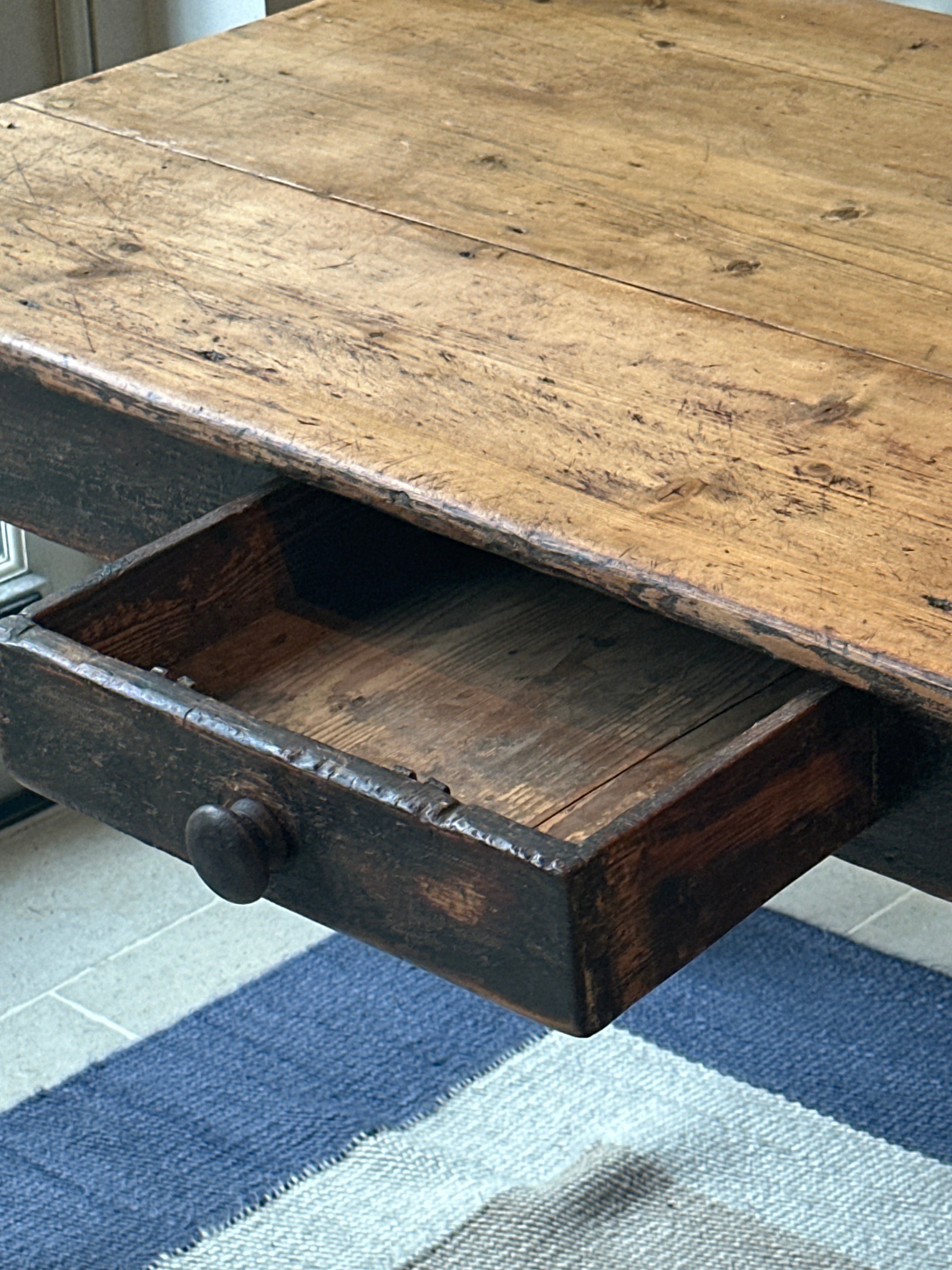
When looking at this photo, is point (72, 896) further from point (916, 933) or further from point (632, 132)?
point (632, 132)

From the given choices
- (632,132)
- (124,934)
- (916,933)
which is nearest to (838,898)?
(916,933)

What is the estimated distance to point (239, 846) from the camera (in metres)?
0.83

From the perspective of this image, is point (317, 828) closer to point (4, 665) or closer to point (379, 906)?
point (379, 906)

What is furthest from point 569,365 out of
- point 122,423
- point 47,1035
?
point 47,1035

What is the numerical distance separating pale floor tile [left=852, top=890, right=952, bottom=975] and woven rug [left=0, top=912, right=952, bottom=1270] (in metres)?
0.04

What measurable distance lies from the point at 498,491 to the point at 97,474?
1.11 ft

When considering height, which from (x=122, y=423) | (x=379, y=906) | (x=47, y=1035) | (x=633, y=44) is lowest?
(x=47, y=1035)

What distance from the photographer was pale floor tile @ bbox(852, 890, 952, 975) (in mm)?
1943

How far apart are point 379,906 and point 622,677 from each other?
22 cm

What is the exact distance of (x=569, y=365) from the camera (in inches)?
38.1

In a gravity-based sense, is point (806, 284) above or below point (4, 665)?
above

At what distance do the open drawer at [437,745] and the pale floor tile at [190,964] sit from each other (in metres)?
0.92

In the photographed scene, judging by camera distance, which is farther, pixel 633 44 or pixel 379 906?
pixel 633 44

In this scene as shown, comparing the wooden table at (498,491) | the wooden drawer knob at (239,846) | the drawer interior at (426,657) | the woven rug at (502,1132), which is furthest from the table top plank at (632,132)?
the woven rug at (502,1132)
